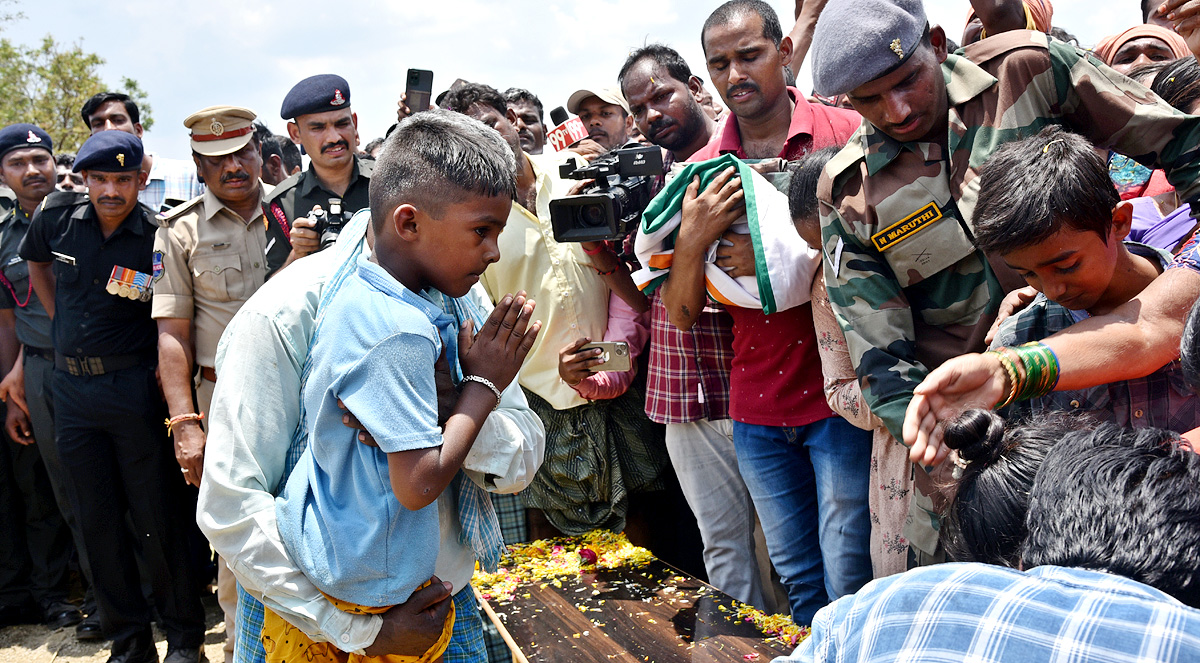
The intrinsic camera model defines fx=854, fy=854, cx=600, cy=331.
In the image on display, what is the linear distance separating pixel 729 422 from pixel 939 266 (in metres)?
1.19

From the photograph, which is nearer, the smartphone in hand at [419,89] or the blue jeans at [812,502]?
the blue jeans at [812,502]

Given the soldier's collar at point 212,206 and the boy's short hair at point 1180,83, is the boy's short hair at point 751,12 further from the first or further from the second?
the soldier's collar at point 212,206

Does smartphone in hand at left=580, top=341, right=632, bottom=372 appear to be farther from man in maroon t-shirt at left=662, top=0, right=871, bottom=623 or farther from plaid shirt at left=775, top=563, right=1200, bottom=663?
plaid shirt at left=775, top=563, right=1200, bottom=663

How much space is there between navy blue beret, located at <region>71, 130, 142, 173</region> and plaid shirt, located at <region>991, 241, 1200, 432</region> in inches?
153

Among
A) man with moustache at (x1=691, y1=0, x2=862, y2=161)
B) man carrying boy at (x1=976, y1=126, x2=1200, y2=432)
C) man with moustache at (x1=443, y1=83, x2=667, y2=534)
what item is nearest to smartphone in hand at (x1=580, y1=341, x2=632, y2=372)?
man with moustache at (x1=443, y1=83, x2=667, y2=534)

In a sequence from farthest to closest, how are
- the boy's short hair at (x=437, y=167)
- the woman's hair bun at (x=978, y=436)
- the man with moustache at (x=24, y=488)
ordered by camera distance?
the man with moustache at (x=24, y=488) → the boy's short hair at (x=437, y=167) → the woman's hair bun at (x=978, y=436)

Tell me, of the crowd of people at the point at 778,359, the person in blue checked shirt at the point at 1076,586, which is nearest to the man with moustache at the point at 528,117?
the crowd of people at the point at 778,359

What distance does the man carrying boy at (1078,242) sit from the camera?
1.76 m

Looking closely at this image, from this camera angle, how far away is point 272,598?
170 cm

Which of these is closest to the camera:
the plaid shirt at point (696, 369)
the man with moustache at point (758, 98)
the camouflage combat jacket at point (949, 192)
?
the camouflage combat jacket at point (949, 192)

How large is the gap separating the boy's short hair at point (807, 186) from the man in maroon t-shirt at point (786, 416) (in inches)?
6.9

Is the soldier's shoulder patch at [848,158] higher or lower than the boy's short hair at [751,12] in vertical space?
lower

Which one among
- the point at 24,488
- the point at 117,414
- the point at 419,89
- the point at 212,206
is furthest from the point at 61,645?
the point at 419,89

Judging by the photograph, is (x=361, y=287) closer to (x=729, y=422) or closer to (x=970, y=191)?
(x=970, y=191)
